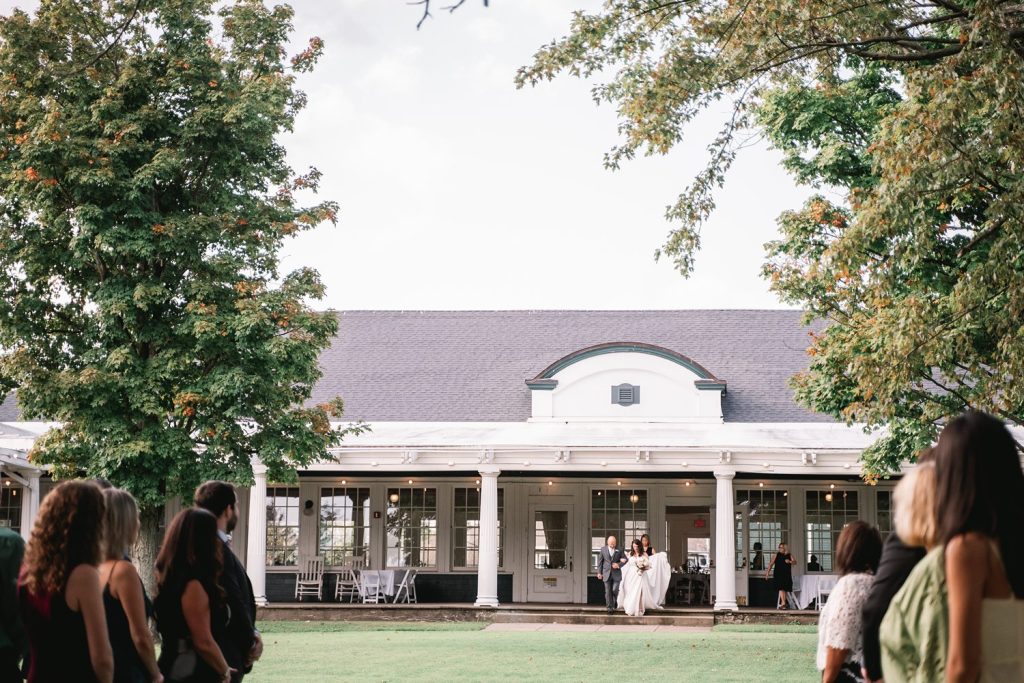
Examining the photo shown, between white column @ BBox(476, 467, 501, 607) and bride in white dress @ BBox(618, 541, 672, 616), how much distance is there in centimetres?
246

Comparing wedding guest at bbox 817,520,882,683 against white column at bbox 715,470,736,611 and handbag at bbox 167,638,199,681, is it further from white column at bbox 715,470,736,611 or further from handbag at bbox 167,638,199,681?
white column at bbox 715,470,736,611

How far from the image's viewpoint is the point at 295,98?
1877cm

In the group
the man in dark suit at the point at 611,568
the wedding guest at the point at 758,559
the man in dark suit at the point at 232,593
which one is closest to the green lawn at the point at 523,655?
the man in dark suit at the point at 611,568

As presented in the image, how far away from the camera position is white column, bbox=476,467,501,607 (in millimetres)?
23998

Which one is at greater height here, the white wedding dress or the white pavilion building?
the white pavilion building

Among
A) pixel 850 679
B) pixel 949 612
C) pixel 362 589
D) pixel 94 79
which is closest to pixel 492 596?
pixel 362 589

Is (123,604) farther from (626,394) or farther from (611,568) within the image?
(626,394)

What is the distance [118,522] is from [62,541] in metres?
0.38

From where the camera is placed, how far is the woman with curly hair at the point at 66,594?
501cm

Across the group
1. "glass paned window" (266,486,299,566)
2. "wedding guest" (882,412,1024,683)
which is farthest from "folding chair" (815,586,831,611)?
"wedding guest" (882,412,1024,683)

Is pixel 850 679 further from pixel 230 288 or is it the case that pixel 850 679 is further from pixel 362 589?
pixel 362 589

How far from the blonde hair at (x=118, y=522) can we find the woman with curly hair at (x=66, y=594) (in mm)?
220

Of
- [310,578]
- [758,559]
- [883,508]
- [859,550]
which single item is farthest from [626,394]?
[859,550]

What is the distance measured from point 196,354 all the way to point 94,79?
160 inches
